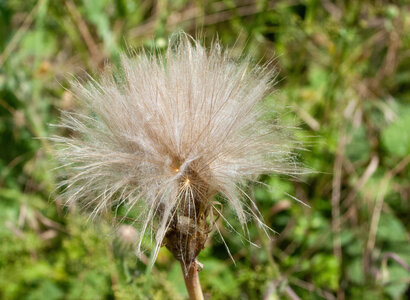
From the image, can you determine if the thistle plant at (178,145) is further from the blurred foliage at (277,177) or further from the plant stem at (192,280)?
the blurred foliage at (277,177)

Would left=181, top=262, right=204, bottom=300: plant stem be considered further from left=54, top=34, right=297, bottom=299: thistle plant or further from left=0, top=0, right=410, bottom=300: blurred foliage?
left=0, top=0, right=410, bottom=300: blurred foliage

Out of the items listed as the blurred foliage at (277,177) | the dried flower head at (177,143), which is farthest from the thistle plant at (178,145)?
the blurred foliage at (277,177)

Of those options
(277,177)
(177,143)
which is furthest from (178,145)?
(277,177)

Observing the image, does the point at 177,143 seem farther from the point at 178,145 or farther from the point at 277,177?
the point at 277,177

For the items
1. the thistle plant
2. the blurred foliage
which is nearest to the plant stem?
the thistle plant

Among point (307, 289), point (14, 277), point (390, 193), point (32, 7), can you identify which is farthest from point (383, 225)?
point (32, 7)

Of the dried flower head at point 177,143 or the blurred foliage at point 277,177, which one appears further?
the blurred foliage at point 277,177
